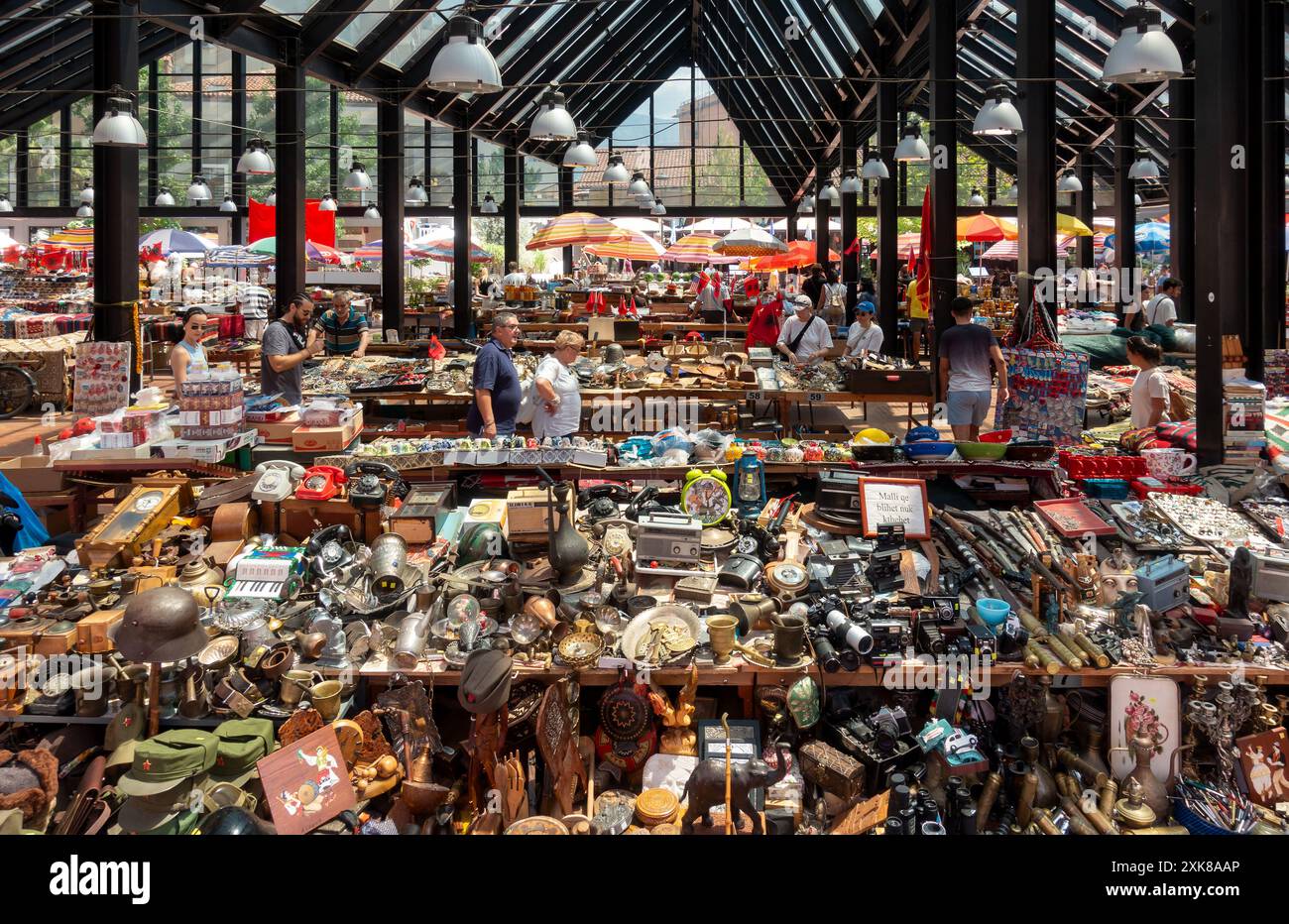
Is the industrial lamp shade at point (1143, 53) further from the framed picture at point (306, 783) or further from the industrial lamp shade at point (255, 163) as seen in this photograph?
the industrial lamp shade at point (255, 163)

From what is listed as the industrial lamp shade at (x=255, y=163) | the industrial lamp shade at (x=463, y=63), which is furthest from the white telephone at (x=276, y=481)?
the industrial lamp shade at (x=255, y=163)

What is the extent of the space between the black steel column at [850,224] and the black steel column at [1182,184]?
16.0 feet

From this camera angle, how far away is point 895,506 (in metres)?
4.99

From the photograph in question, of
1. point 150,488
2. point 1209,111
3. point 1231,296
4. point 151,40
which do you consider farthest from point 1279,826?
point 151,40

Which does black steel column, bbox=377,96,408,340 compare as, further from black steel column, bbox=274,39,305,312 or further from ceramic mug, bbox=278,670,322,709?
ceramic mug, bbox=278,670,322,709

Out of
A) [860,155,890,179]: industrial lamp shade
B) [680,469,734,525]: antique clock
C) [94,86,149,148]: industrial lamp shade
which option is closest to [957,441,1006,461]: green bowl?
[680,469,734,525]: antique clock

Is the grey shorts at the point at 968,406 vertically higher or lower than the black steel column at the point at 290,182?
lower

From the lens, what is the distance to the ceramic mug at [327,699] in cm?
381

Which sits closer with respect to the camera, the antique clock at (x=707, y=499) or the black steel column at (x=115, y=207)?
the antique clock at (x=707, y=499)

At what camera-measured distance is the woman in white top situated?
6398 mm

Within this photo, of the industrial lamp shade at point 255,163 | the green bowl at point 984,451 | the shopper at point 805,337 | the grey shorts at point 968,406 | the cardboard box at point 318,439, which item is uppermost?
the industrial lamp shade at point 255,163

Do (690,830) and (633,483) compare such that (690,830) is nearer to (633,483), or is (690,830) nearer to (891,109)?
(633,483)

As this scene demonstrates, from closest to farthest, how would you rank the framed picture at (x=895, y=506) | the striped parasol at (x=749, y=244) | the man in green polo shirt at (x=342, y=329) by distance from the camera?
the framed picture at (x=895, y=506), the man in green polo shirt at (x=342, y=329), the striped parasol at (x=749, y=244)

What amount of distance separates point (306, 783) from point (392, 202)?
12718 millimetres
